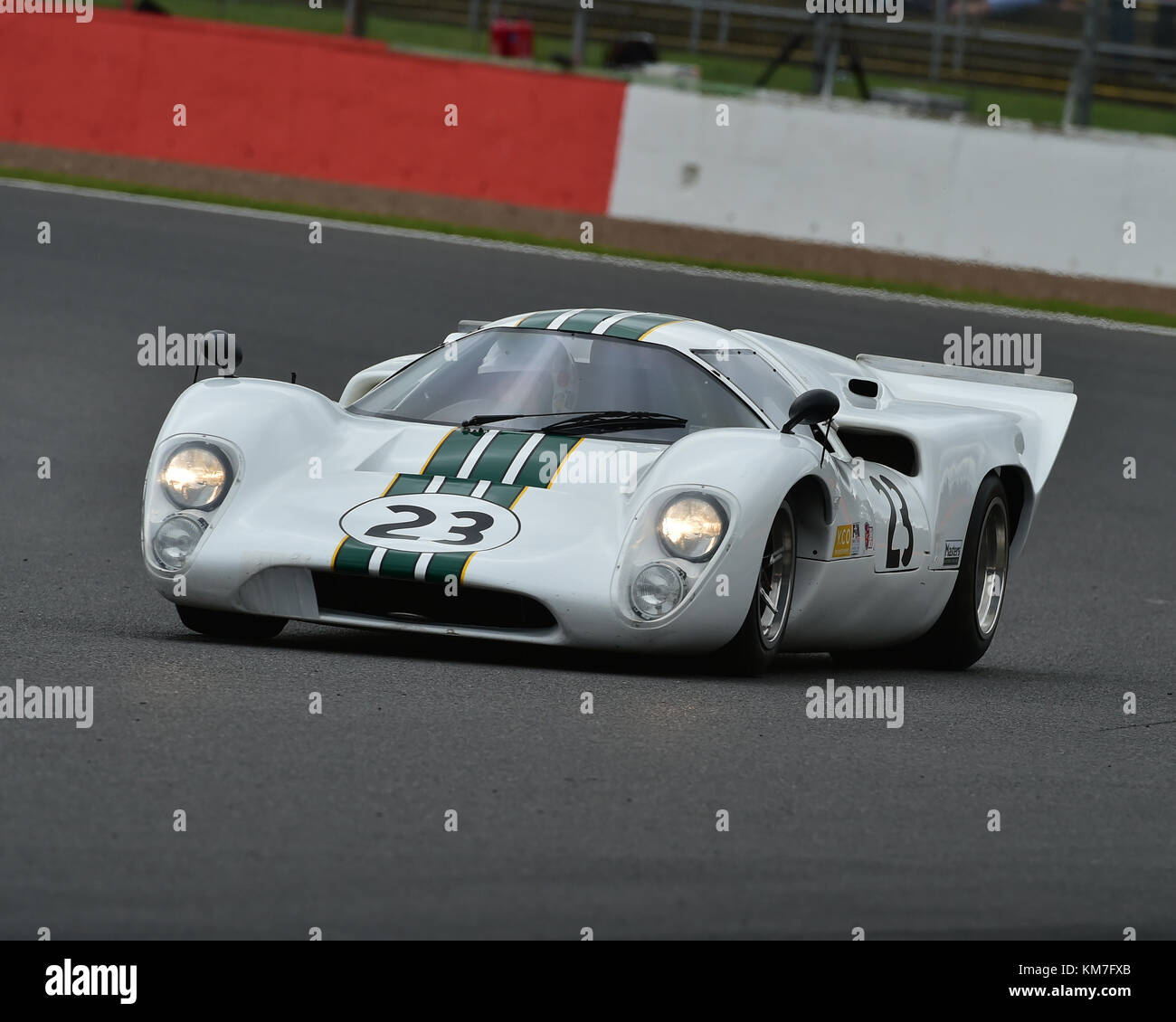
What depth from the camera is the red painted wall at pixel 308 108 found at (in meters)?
19.4

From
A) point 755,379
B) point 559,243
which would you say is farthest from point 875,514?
point 559,243

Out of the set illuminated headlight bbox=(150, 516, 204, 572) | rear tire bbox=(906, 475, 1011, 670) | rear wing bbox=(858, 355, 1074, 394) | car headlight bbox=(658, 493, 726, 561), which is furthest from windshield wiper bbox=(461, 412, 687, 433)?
rear wing bbox=(858, 355, 1074, 394)

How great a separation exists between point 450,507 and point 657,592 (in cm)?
65

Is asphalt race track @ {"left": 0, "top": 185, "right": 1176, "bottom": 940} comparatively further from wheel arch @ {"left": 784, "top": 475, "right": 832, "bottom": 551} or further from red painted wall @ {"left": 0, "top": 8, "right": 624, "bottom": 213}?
red painted wall @ {"left": 0, "top": 8, "right": 624, "bottom": 213}

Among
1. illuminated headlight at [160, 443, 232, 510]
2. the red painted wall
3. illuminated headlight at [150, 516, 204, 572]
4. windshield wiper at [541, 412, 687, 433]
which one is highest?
the red painted wall

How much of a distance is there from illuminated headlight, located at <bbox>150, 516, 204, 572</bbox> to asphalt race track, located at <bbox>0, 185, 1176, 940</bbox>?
0.25m

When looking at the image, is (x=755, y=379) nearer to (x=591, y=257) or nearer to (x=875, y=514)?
(x=875, y=514)

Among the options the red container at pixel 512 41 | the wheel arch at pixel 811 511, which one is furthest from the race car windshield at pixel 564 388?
the red container at pixel 512 41

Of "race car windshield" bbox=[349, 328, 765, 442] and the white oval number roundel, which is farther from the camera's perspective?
"race car windshield" bbox=[349, 328, 765, 442]

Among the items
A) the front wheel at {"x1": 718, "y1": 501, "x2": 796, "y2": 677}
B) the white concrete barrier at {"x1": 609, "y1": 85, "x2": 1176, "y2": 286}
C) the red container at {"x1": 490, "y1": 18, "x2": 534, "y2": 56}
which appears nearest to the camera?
the front wheel at {"x1": 718, "y1": 501, "x2": 796, "y2": 677}

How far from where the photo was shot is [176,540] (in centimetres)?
648

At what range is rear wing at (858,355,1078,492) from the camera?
859 cm
